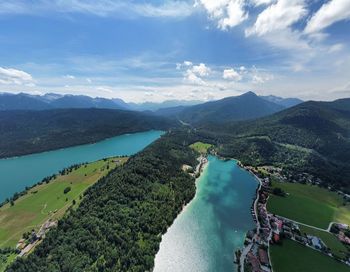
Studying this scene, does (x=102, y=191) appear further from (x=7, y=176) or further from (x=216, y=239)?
(x=7, y=176)

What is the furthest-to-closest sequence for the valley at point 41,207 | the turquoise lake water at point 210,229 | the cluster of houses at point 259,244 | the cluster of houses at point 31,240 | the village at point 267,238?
the valley at point 41,207 → the cluster of houses at point 31,240 → the turquoise lake water at point 210,229 → the village at point 267,238 → the cluster of houses at point 259,244

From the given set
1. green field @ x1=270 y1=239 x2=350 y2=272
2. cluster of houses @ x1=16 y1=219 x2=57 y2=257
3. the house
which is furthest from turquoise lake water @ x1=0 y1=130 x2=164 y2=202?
green field @ x1=270 y1=239 x2=350 y2=272

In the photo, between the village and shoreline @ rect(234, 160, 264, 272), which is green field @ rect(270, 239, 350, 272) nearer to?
the village

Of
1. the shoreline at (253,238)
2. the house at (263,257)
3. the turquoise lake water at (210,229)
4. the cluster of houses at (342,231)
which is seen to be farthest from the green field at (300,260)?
the cluster of houses at (342,231)

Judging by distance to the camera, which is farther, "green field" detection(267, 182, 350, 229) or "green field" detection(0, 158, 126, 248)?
"green field" detection(267, 182, 350, 229)

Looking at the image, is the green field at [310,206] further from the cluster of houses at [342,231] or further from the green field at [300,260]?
the green field at [300,260]

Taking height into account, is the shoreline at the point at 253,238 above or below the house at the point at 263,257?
below

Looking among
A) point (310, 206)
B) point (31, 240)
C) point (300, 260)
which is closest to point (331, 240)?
point (300, 260)

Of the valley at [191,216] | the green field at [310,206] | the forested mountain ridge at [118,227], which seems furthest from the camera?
the green field at [310,206]
